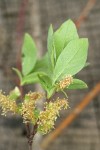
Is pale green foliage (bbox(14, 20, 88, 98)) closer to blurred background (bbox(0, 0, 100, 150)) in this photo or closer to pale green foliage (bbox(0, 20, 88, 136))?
pale green foliage (bbox(0, 20, 88, 136))

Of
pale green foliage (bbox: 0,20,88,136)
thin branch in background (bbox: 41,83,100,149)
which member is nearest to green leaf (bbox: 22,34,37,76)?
pale green foliage (bbox: 0,20,88,136)

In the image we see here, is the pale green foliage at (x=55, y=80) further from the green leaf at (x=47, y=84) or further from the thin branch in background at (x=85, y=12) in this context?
the thin branch in background at (x=85, y=12)

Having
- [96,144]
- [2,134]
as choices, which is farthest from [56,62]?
[2,134]

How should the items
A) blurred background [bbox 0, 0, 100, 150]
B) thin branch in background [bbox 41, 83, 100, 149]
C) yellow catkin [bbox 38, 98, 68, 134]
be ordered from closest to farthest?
yellow catkin [bbox 38, 98, 68, 134]
thin branch in background [bbox 41, 83, 100, 149]
blurred background [bbox 0, 0, 100, 150]

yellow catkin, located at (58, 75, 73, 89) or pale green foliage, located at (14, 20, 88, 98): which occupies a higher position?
pale green foliage, located at (14, 20, 88, 98)

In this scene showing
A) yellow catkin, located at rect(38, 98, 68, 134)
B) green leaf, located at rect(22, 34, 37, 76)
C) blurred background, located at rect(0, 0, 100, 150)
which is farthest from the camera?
blurred background, located at rect(0, 0, 100, 150)
